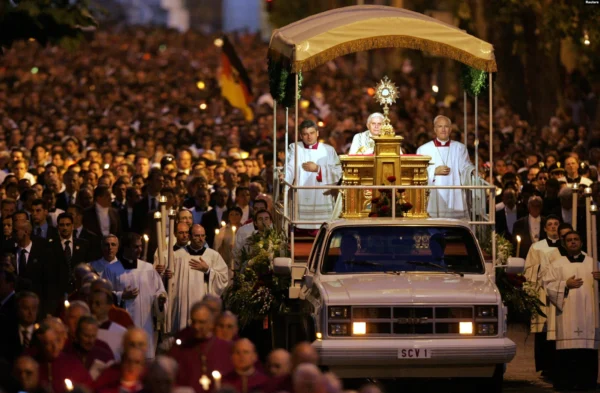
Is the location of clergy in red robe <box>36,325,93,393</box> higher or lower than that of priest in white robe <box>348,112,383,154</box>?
lower

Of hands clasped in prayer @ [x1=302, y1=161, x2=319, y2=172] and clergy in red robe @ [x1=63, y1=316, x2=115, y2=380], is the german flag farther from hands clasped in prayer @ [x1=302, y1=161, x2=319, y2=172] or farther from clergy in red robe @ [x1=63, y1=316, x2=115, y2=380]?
clergy in red robe @ [x1=63, y1=316, x2=115, y2=380]

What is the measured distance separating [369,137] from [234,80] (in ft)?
43.7

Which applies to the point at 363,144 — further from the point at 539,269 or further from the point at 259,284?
the point at 259,284

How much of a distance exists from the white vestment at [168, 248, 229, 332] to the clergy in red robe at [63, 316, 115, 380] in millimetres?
6062

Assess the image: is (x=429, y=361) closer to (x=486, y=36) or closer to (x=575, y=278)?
(x=575, y=278)

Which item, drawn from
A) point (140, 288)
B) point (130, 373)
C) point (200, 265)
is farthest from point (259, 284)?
point (130, 373)

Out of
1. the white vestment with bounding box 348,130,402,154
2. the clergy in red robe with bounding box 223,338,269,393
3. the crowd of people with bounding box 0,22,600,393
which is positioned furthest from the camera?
the white vestment with bounding box 348,130,402,154

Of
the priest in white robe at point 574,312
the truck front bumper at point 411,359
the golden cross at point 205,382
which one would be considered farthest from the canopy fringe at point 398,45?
the golden cross at point 205,382

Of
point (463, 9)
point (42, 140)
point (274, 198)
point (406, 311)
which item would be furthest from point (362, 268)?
point (463, 9)

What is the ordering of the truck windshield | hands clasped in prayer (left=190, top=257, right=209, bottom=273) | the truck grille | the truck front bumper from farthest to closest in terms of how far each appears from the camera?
hands clasped in prayer (left=190, top=257, right=209, bottom=273)
the truck windshield
the truck grille
the truck front bumper

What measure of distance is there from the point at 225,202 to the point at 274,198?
2.35 meters

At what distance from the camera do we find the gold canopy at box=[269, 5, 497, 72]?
18.8m

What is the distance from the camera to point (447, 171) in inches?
805

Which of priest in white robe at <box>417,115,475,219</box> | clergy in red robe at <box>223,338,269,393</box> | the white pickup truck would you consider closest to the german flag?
priest in white robe at <box>417,115,475,219</box>
